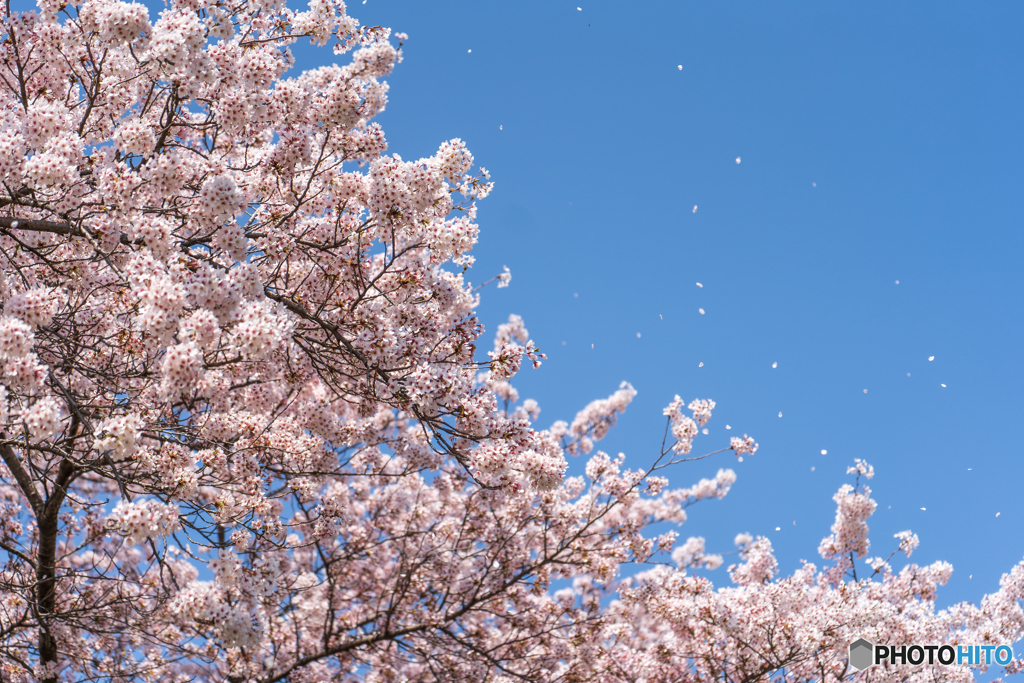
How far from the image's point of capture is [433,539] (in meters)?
10.6

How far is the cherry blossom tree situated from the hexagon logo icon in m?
0.18

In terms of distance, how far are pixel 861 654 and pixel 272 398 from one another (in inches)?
307

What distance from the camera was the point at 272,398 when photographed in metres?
8.19

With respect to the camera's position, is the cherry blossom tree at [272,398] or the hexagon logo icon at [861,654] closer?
the cherry blossom tree at [272,398]

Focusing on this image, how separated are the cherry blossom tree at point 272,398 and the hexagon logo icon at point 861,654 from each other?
0.18 m

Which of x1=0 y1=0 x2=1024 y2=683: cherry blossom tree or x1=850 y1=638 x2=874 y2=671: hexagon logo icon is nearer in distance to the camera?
x1=0 y1=0 x2=1024 y2=683: cherry blossom tree

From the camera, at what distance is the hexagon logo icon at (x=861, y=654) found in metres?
8.23

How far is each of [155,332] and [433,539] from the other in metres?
7.42

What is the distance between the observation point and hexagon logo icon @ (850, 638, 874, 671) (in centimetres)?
823

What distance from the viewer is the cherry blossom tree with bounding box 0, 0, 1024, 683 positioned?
486 cm

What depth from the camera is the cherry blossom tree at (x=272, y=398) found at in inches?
191

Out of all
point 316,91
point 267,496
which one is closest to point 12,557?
point 267,496

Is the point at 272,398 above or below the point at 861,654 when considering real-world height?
above

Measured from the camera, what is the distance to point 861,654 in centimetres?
832
